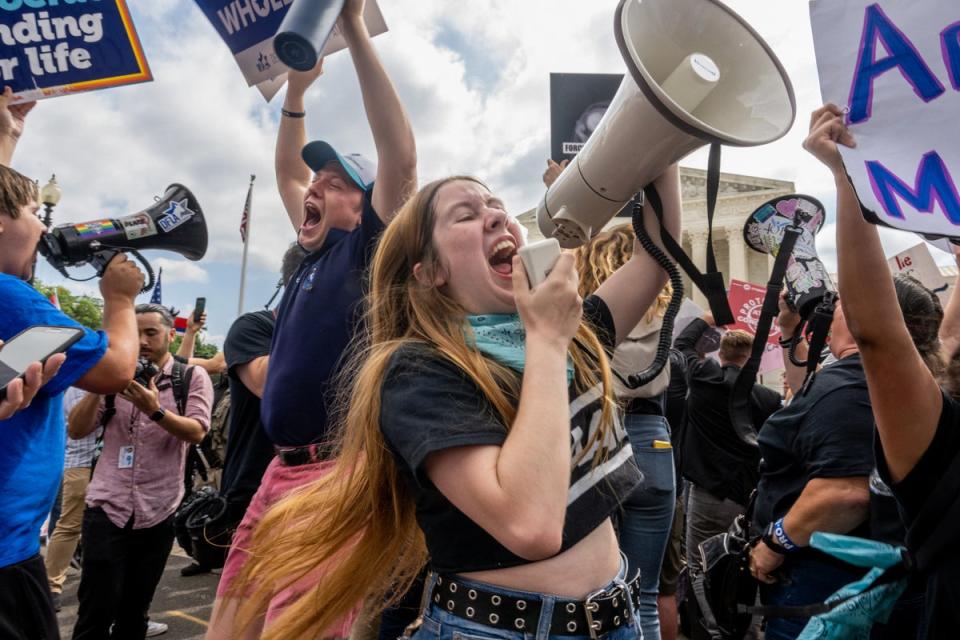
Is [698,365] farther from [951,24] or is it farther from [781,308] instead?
[951,24]

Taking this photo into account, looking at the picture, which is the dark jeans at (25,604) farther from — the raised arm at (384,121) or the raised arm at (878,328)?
the raised arm at (878,328)

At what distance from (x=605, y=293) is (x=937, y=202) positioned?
2.67 feet

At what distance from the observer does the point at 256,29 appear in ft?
7.16

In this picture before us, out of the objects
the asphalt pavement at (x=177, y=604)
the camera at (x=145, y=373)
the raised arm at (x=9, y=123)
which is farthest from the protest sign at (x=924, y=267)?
the asphalt pavement at (x=177, y=604)

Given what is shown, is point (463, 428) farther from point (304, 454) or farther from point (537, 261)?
point (304, 454)

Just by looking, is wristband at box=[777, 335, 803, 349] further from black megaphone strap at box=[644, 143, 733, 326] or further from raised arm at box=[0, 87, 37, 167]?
raised arm at box=[0, 87, 37, 167]

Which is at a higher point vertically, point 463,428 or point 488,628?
point 463,428

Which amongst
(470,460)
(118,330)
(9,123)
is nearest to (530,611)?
(470,460)

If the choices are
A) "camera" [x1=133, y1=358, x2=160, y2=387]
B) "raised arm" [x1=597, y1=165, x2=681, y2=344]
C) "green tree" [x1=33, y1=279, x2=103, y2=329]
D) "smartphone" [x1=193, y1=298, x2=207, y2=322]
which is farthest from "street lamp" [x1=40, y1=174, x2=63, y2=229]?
"green tree" [x1=33, y1=279, x2=103, y2=329]

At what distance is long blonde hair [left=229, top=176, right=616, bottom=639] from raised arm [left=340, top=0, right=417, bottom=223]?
32cm

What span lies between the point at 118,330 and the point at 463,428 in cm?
152

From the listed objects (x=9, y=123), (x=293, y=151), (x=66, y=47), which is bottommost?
(x=293, y=151)

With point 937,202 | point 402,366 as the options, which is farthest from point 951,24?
point 402,366

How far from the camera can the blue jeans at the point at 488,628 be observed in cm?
112
